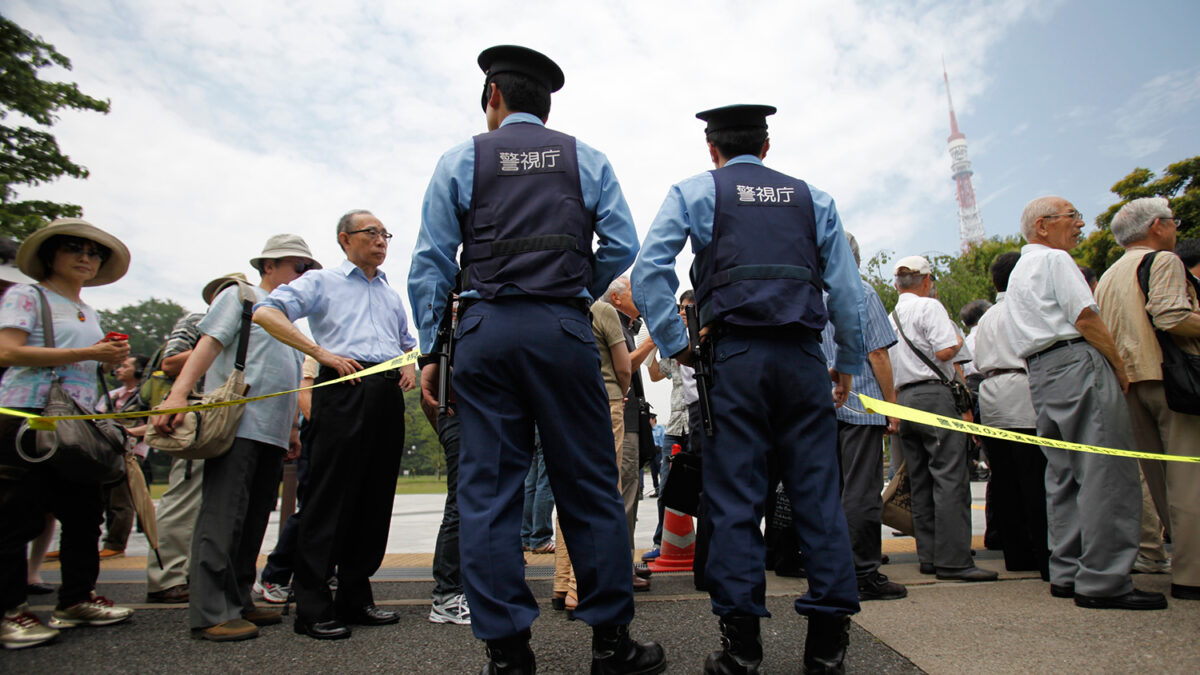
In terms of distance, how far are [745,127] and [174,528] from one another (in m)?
4.14

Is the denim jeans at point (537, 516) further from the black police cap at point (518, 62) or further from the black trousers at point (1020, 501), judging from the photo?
the black police cap at point (518, 62)

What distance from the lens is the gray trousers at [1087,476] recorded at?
3.19 m

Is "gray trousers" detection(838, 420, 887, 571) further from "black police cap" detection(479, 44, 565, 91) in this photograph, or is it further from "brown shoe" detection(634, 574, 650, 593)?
"black police cap" detection(479, 44, 565, 91)

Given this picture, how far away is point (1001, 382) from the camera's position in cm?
436

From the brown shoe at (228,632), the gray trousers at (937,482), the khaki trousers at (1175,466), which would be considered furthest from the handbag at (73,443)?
the khaki trousers at (1175,466)

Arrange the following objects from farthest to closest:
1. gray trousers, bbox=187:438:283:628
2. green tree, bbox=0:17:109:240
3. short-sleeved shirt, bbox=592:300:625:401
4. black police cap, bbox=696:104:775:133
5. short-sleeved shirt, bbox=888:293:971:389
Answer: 1. green tree, bbox=0:17:109:240
2. short-sleeved shirt, bbox=888:293:971:389
3. short-sleeved shirt, bbox=592:300:625:401
4. gray trousers, bbox=187:438:283:628
5. black police cap, bbox=696:104:775:133

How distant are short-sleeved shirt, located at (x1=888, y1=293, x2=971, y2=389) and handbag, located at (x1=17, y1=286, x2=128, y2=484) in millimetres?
4389

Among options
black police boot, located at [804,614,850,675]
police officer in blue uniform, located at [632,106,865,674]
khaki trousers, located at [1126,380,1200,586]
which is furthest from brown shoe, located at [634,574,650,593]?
khaki trousers, located at [1126,380,1200,586]

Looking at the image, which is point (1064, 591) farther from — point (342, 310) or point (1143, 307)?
point (342, 310)

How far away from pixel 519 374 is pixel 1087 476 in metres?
2.97

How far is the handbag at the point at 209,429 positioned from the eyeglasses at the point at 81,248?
1010 millimetres

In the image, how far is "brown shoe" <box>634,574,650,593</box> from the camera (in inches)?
153

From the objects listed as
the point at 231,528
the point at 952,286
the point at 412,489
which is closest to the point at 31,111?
the point at 412,489

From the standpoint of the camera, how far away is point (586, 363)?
2299 millimetres
